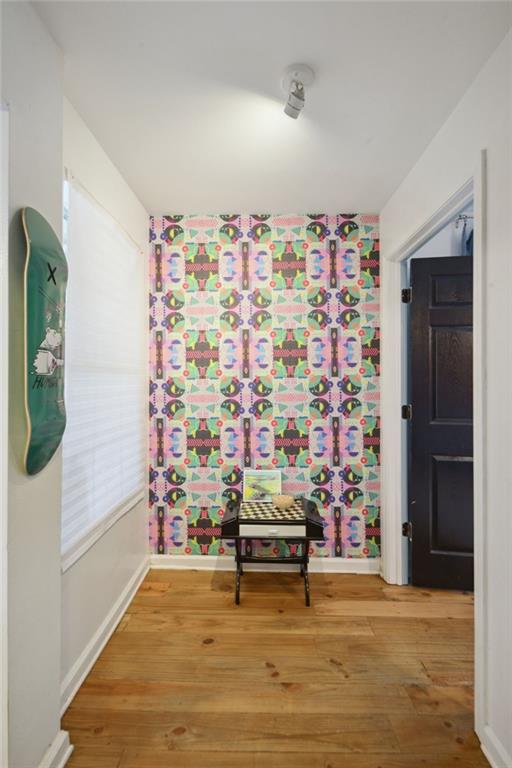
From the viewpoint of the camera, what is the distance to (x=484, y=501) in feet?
4.85

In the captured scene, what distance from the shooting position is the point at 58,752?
137 cm

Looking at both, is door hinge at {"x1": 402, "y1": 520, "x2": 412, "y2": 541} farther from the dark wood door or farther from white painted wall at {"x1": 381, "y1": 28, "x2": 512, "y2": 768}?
white painted wall at {"x1": 381, "y1": 28, "x2": 512, "y2": 768}

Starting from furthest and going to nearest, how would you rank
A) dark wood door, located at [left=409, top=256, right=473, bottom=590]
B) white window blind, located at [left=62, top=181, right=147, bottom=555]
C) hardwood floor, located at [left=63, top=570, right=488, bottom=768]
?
dark wood door, located at [left=409, top=256, right=473, bottom=590]
white window blind, located at [left=62, top=181, right=147, bottom=555]
hardwood floor, located at [left=63, top=570, right=488, bottom=768]

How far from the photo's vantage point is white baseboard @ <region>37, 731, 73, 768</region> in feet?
4.33

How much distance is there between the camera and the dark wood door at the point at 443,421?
2531 millimetres

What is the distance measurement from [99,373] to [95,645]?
4.36 feet

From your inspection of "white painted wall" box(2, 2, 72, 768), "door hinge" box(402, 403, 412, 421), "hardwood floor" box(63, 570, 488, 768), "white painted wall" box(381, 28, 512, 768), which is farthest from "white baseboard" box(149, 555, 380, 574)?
"white painted wall" box(2, 2, 72, 768)

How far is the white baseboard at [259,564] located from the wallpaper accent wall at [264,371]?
0.19 feet

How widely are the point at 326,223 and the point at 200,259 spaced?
938mm

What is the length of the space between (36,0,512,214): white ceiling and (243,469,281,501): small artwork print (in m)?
1.88

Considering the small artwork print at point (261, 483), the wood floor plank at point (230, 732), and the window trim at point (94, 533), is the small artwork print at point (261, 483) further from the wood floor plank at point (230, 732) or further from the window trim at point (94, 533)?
the wood floor plank at point (230, 732)

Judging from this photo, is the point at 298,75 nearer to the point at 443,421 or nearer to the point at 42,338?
the point at 42,338

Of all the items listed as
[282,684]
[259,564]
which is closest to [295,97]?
[282,684]

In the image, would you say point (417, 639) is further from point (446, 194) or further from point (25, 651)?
point (446, 194)
